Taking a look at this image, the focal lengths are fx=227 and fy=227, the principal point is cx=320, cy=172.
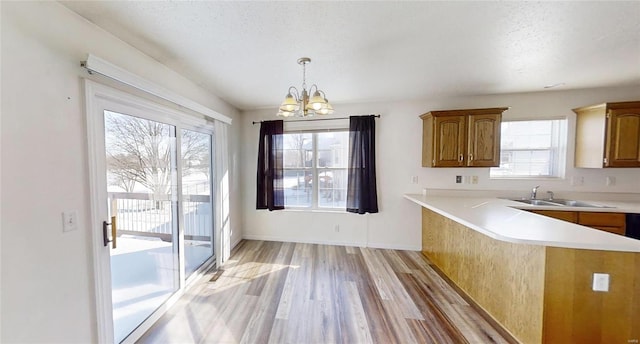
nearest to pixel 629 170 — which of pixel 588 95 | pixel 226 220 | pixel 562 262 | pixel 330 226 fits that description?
pixel 588 95

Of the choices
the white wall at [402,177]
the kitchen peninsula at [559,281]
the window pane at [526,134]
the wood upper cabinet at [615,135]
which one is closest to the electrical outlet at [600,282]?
the kitchen peninsula at [559,281]

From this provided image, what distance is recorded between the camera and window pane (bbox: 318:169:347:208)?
3809 mm

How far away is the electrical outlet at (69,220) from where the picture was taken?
1.34m

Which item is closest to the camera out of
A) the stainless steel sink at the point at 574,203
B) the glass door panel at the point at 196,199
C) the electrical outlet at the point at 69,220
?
the electrical outlet at the point at 69,220

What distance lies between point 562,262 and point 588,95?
2.88 meters

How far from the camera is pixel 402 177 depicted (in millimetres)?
3572

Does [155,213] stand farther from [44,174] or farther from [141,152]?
[44,174]

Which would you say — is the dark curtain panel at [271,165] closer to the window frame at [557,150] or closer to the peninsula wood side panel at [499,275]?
the peninsula wood side panel at [499,275]

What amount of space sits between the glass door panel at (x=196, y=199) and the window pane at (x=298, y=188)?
126cm

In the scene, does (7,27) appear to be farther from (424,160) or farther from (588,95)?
(588,95)

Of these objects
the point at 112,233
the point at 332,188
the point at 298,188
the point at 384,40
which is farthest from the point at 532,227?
the point at 112,233

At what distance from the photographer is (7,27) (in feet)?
3.58

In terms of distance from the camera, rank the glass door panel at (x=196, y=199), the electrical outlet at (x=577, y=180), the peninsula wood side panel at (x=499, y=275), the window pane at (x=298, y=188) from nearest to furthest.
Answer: the peninsula wood side panel at (x=499, y=275) < the glass door panel at (x=196, y=199) < the electrical outlet at (x=577, y=180) < the window pane at (x=298, y=188)

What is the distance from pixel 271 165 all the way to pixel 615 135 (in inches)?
175
